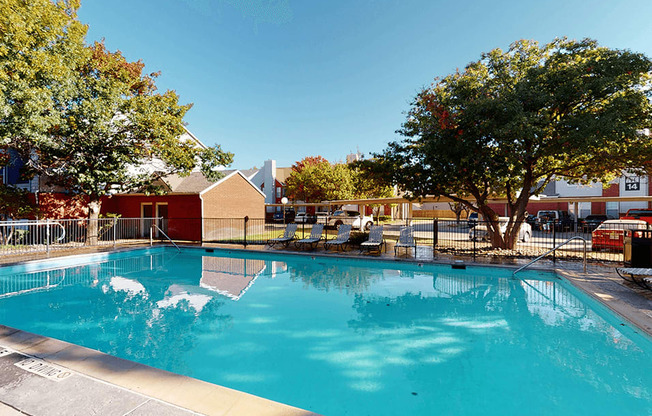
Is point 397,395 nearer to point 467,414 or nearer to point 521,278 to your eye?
point 467,414

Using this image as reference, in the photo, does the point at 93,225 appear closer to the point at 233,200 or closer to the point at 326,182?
the point at 233,200

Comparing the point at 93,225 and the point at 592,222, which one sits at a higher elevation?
the point at 93,225

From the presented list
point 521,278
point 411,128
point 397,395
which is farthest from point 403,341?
point 411,128

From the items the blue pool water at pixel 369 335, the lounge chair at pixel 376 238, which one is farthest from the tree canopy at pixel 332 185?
the blue pool water at pixel 369 335

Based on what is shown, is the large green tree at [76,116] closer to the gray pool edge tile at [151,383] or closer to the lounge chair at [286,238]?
the lounge chair at [286,238]

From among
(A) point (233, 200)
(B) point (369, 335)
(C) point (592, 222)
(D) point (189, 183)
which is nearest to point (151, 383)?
(B) point (369, 335)

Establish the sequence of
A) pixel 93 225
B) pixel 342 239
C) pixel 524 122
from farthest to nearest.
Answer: pixel 93 225 → pixel 342 239 → pixel 524 122

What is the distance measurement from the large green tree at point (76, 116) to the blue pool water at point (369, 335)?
5.99 metres

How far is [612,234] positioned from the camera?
12.4 m

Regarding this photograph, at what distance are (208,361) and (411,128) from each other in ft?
38.7

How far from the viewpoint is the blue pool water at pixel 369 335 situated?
3.59 metres

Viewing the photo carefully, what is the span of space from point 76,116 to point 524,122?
710 inches

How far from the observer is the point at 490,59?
1226 cm

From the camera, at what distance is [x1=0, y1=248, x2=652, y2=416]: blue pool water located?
3.59 meters
